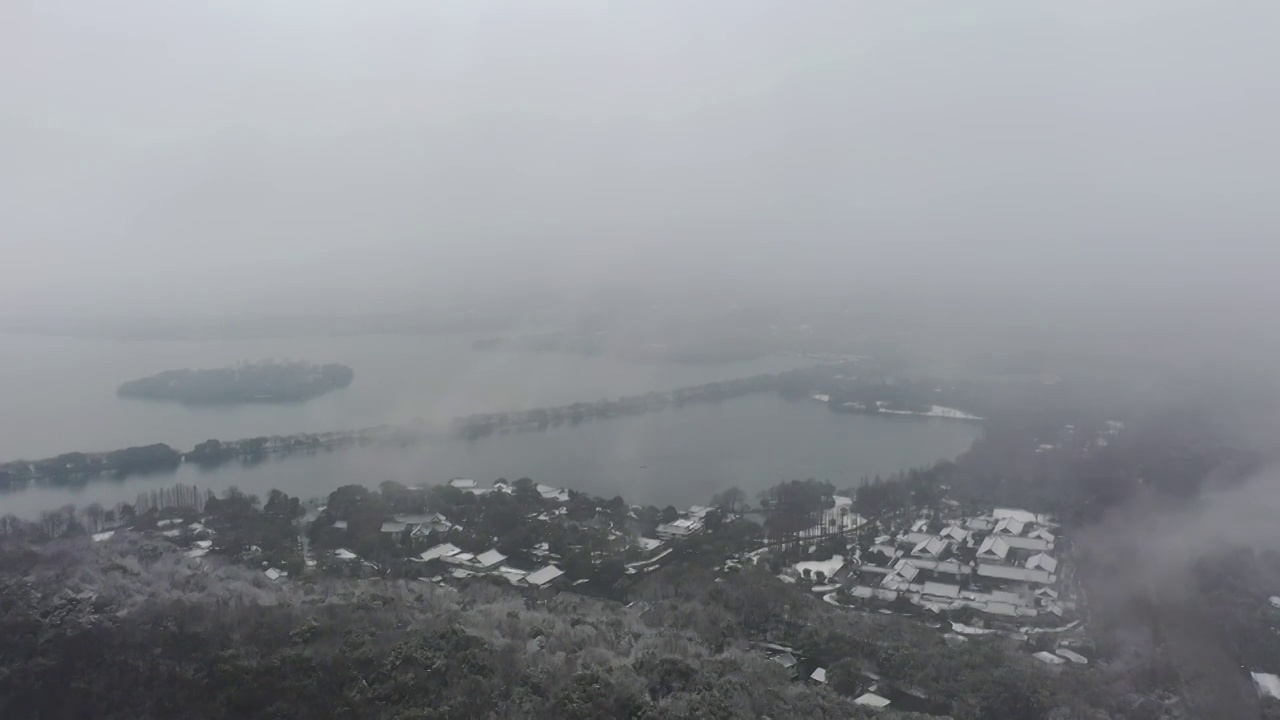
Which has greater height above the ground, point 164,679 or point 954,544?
point 164,679

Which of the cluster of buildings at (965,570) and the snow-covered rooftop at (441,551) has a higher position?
the snow-covered rooftop at (441,551)

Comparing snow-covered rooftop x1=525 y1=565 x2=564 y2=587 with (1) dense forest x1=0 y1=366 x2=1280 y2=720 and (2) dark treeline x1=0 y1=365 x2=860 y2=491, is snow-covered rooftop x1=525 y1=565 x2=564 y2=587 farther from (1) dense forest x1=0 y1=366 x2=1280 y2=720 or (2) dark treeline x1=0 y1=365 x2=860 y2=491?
(2) dark treeline x1=0 y1=365 x2=860 y2=491

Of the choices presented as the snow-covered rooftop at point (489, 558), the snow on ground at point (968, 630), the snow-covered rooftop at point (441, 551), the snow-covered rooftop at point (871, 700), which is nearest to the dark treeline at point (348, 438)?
the snow-covered rooftop at point (441, 551)

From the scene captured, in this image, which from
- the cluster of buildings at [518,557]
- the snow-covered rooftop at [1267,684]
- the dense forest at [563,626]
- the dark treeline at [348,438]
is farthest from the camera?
the dark treeline at [348,438]

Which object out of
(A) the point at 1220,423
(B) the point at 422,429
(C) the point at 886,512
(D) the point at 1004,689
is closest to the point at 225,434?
(B) the point at 422,429

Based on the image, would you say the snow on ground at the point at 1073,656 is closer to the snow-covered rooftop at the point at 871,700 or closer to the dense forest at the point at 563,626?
the dense forest at the point at 563,626

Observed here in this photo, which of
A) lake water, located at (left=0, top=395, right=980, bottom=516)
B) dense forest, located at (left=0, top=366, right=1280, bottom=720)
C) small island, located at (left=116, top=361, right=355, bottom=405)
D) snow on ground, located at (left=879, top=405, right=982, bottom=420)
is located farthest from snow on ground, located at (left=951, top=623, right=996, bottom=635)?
small island, located at (left=116, top=361, right=355, bottom=405)

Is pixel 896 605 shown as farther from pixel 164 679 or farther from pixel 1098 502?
pixel 164 679
